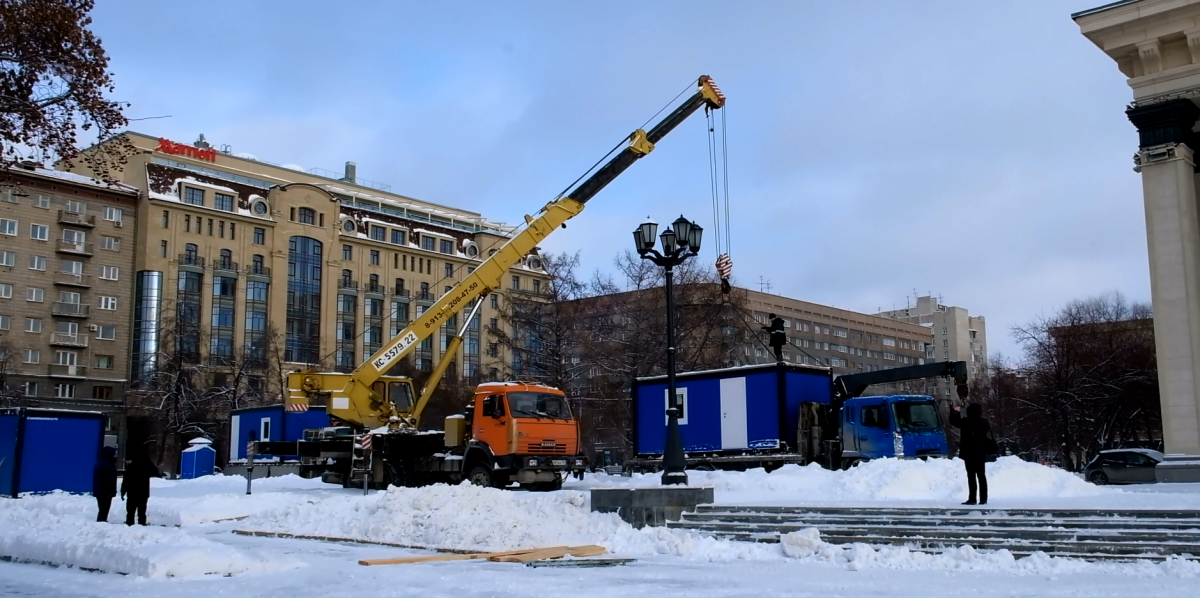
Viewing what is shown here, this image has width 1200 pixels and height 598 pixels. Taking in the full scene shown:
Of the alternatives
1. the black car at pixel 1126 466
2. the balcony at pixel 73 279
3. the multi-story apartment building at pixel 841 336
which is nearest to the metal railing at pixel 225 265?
the balcony at pixel 73 279

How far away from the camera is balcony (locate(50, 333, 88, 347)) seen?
74.5 meters

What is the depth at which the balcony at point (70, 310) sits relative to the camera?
74.9m

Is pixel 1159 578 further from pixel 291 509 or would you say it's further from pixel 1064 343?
pixel 1064 343

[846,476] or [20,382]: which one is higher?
[20,382]

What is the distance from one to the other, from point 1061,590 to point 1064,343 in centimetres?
4897

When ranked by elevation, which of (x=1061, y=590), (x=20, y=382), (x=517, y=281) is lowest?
(x=1061, y=590)

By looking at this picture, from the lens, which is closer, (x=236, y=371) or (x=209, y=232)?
(x=236, y=371)

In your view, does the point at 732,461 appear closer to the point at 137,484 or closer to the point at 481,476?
the point at 481,476

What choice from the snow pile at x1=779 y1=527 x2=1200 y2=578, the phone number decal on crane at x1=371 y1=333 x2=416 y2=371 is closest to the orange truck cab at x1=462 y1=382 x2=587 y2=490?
the phone number decal on crane at x1=371 y1=333 x2=416 y2=371

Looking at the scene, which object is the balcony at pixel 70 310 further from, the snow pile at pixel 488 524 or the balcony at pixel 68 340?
the snow pile at pixel 488 524

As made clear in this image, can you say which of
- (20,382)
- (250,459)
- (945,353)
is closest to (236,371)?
(20,382)

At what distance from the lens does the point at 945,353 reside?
155m

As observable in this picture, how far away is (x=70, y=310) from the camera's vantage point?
7575 centimetres

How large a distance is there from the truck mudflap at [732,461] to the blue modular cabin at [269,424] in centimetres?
1298
